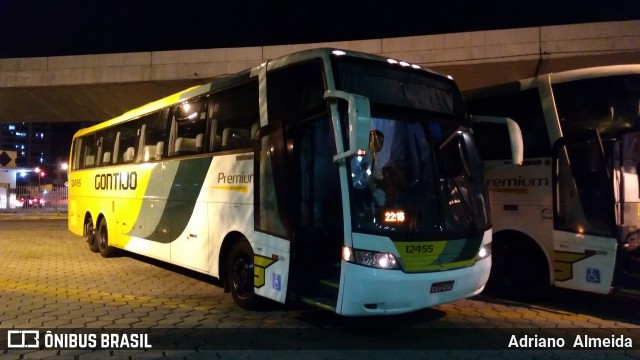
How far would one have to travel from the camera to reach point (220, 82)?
750cm

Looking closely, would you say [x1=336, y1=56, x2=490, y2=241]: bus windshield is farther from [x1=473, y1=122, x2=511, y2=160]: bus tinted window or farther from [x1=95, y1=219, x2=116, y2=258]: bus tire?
[x1=95, y1=219, x2=116, y2=258]: bus tire

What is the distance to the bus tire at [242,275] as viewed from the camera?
21.7 feet

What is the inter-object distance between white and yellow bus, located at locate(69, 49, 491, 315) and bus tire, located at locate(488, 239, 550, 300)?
164cm

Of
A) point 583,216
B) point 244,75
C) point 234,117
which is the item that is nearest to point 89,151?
point 234,117

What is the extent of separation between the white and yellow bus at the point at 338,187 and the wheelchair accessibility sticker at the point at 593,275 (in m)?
1.48

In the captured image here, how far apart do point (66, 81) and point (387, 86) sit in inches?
608

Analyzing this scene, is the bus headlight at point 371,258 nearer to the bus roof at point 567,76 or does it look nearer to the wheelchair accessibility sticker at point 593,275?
the wheelchair accessibility sticker at point 593,275

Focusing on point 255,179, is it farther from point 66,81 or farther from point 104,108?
point 104,108

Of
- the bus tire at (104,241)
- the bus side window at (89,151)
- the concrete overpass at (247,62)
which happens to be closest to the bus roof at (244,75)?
the bus side window at (89,151)

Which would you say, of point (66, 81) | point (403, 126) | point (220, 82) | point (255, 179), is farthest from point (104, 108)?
point (403, 126)

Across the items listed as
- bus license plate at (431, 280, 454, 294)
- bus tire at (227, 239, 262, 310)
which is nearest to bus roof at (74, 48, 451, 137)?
bus tire at (227, 239, 262, 310)

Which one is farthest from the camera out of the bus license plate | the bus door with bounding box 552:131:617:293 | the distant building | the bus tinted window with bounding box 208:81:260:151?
the distant building

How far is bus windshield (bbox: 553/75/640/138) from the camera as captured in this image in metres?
6.55

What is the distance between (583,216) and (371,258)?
3427mm
